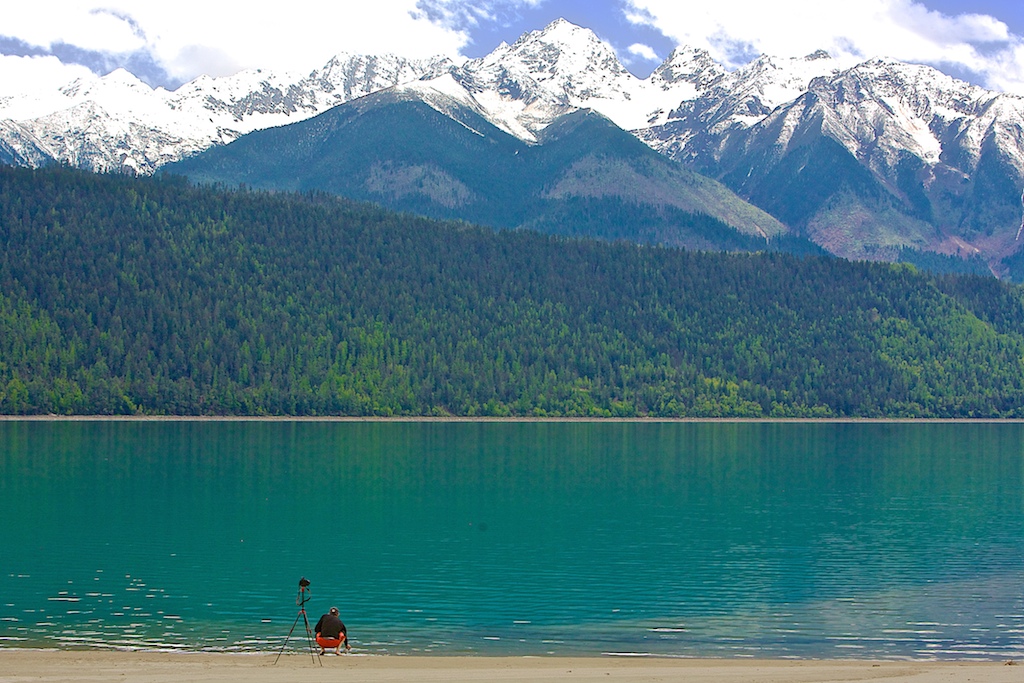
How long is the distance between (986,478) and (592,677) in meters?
123

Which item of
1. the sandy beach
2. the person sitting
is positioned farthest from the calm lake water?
the sandy beach

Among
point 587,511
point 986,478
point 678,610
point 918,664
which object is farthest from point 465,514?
point 986,478

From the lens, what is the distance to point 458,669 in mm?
51188

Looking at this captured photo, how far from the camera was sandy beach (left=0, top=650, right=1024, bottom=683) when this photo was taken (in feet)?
157

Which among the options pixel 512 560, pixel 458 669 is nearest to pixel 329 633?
pixel 458 669

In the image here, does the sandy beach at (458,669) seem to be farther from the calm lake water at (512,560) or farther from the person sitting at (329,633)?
the calm lake water at (512,560)

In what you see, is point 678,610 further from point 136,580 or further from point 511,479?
point 511,479

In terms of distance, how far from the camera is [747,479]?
155 m

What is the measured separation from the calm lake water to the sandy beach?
3.37m

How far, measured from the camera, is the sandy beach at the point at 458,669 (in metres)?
48.0

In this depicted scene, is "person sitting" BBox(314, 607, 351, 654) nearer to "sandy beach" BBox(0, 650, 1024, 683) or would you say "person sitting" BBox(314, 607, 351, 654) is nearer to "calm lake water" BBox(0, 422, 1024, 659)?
"sandy beach" BBox(0, 650, 1024, 683)

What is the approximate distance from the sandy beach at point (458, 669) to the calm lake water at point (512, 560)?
3.37 metres

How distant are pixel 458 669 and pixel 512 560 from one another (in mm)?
35335

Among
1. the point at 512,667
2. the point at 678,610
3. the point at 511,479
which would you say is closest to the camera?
the point at 512,667
